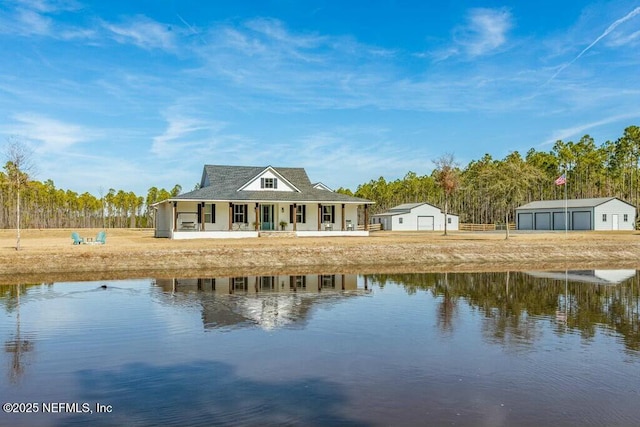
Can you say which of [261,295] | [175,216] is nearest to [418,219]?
[175,216]

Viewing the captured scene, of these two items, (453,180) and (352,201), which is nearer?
(352,201)

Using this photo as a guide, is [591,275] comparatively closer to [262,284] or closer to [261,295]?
[262,284]

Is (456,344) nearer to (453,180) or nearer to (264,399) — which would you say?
(264,399)

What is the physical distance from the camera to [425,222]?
234 feet

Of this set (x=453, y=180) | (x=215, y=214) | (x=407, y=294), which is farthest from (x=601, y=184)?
(x=407, y=294)

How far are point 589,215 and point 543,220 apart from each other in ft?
20.6

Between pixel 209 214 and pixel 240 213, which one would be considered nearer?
pixel 209 214

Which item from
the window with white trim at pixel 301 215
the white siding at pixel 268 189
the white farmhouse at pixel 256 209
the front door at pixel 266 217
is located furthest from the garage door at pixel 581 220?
the front door at pixel 266 217

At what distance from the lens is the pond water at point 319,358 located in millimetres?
7484

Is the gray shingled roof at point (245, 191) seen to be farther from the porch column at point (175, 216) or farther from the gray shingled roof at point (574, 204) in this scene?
the gray shingled roof at point (574, 204)

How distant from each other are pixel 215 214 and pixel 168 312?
85.6ft

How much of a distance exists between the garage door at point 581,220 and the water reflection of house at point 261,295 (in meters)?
42.6

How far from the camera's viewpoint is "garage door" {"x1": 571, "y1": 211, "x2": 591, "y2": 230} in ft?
188

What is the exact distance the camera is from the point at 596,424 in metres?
7.03
